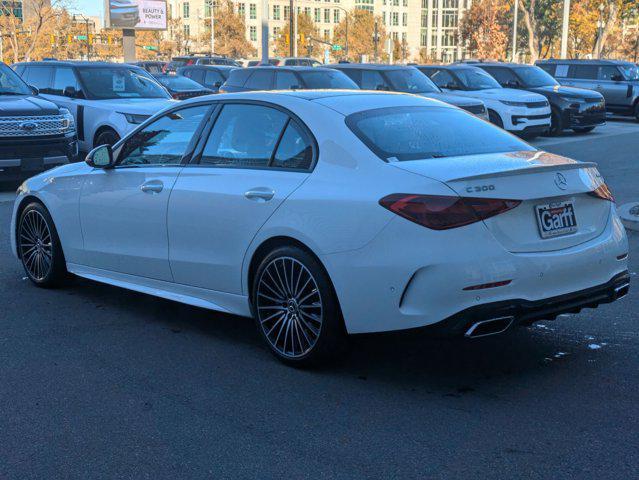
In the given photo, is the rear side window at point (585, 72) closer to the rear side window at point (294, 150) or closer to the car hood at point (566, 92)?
the car hood at point (566, 92)

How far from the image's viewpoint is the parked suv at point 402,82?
19.0 m

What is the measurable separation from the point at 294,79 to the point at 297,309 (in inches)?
555

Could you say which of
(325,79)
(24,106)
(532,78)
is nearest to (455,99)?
(325,79)

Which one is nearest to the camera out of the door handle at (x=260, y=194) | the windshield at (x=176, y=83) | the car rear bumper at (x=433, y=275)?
the car rear bumper at (x=433, y=275)

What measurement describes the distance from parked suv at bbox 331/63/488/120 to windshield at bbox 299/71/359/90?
0.99 metres

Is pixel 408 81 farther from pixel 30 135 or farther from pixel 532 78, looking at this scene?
pixel 30 135

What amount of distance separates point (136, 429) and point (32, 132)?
944cm

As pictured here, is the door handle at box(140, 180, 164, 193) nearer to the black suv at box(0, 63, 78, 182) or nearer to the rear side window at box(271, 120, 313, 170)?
the rear side window at box(271, 120, 313, 170)

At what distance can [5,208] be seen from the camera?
11531 mm

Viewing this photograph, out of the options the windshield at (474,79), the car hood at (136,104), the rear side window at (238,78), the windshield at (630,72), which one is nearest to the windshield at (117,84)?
the car hood at (136,104)

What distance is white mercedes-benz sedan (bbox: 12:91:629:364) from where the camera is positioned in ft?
14.6

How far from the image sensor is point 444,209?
441 cm

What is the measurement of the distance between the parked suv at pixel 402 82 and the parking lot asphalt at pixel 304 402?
13.1m

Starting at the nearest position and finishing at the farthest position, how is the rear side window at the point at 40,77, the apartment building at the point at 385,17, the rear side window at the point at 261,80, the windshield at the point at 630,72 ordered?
the rear side window at the point at 40,77 → the rear side window at the point at 261,80 → the windshield at the point at 630,72 → the apartment building at the point at 385,17
